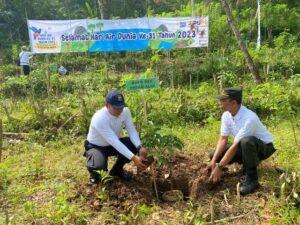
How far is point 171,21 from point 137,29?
104 centimetres

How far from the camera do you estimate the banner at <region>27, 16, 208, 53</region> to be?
1189 cm

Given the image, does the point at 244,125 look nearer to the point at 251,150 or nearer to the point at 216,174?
the point at 251,150

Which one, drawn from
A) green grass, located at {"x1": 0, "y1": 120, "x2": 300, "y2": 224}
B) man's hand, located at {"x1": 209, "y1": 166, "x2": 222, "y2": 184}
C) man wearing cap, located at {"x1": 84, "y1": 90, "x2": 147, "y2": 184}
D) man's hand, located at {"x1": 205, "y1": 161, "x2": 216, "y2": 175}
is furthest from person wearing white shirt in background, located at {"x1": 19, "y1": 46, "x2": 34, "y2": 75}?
man's hand, located at {"x1": 209, "y1": 166, "x2": 222, "y2": 184}

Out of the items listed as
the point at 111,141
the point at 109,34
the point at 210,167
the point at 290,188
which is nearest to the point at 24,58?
the point at 109,34

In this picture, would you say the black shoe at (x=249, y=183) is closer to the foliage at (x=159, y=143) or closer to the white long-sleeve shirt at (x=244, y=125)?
the white long-sleeve shirt at (x=244, y=125)

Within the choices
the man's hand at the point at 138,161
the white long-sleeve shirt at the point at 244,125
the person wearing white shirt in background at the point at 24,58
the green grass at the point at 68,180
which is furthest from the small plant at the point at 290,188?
the person wearing white shirt in background at the point at 24,58

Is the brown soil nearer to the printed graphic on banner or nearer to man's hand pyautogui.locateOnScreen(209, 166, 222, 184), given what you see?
man's hand pyautogui.locateOnScreen(209, 166, 222, 184)

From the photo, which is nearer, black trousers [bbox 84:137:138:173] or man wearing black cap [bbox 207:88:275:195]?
man wearing black cap [bbox 207:88:275:195]

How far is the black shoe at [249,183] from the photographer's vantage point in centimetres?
385

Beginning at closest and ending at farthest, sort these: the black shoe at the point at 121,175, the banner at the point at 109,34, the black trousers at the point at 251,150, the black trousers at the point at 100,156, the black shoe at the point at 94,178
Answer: the black trousers at the point at 251,150
the black trousers at the point at 100,156
the black shoe at the point at 94,178
the black shoe at the point at 121,175
the banner at the point at 109,34

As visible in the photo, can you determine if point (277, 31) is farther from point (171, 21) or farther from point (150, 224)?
point (150, 224)

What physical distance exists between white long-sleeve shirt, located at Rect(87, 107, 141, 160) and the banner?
7.82 meters

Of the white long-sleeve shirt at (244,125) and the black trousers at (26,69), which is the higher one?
the white long-sleeve shirt at (244,125)

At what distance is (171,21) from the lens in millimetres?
12000
